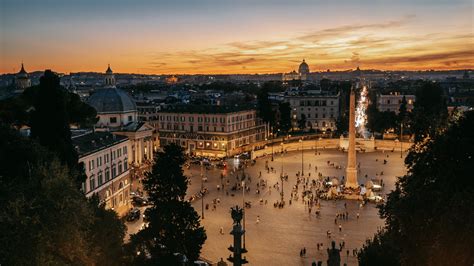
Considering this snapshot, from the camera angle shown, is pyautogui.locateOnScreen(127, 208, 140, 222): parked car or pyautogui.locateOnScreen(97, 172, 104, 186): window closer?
pyautogui.locateOnScreen(97, 172, 104, 186): window

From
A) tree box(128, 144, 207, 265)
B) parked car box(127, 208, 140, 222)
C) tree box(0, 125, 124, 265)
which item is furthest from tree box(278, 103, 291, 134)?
tree box(0, 125, 124, 265)

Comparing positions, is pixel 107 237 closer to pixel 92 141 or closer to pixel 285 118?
pixel 92 141

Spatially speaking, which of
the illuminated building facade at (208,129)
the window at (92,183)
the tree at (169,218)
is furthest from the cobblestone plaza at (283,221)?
the illuminated building facade at (208,129)

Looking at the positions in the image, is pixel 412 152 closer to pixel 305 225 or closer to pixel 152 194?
pixel 152 194

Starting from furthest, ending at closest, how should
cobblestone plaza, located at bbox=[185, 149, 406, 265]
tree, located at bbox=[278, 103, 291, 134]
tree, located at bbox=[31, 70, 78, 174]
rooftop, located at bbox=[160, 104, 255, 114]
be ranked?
tree, located at bbox=[278, 103, 291, 134] < rooftop, located at bbox=[160, 104, 255, 114] < cobblestone plaza, located at bbox=[185, 149, 406, 265] < tree, located at bbox=[31, 70, 78, 174]

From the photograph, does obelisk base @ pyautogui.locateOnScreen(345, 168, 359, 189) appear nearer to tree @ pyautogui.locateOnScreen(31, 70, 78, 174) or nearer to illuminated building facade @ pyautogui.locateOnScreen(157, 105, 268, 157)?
illuminated building facade @ pyautogui.locateOnScreen(157, 105, 268, 157)

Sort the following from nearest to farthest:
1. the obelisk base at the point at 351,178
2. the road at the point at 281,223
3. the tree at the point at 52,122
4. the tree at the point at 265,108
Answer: the tree at the point at 52,122 < the road at the point at 281,223 < the obelisk base at the point at 351,178 < the tree at the point at 265,108

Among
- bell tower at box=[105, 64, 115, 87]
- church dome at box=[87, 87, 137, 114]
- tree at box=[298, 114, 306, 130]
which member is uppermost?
bell tower at box=[105, 64, 115, 87]

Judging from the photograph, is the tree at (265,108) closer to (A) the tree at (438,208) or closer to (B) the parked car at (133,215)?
(B) the parked car at (133,215)
